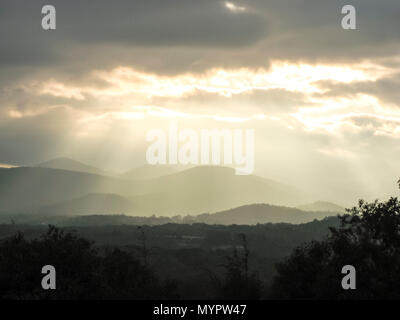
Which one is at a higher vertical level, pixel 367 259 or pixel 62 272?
pixel 367 259

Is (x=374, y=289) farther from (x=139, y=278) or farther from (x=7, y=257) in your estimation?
(x=7, y=257)

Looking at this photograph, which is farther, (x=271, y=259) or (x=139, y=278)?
(x=271, y=259)

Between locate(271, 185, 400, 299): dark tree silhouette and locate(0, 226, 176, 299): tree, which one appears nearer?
locate(271, 185, 400, 299): dark tree silhouette

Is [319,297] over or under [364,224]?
under

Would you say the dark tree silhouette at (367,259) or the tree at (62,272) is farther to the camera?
the tree at (62,272)

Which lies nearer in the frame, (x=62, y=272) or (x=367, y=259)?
(x=367, y=259)

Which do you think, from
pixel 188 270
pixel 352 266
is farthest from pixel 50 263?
pixel 188 270

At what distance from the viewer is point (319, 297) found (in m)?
61.8
